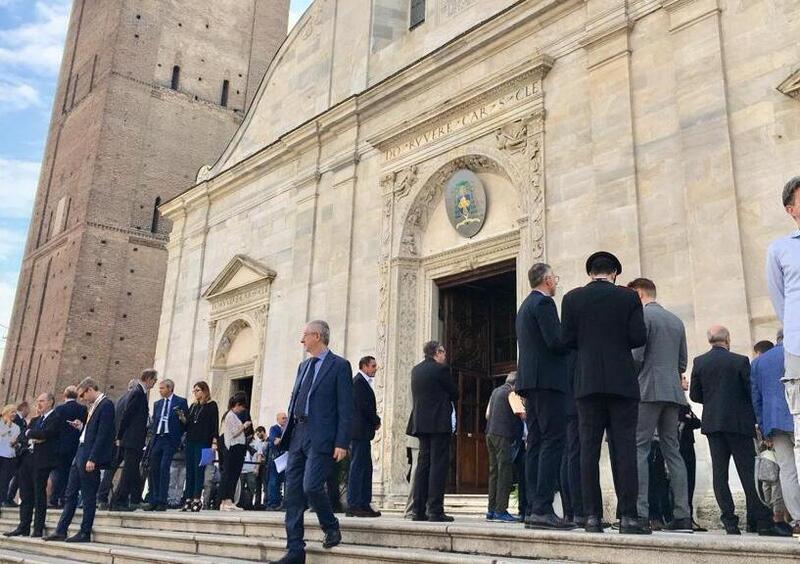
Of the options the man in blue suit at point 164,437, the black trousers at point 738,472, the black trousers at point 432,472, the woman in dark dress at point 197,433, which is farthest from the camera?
the woman in dark dress at point 197,433

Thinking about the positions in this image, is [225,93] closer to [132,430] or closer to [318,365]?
[132,430]

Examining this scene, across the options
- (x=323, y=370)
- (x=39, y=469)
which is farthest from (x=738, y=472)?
(x=39, y=469)

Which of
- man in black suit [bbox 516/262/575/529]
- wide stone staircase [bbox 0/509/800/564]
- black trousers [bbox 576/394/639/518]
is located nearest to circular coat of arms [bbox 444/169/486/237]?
wide stone staircase [bbox 0/509/800/564]

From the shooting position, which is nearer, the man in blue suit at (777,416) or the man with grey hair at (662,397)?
the man in blue suit at (777,416)

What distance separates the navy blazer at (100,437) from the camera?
7426 millimetres

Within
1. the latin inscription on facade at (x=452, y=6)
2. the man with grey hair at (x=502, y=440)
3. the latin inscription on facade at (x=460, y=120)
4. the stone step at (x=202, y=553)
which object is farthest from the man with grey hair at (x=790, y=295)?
the latin inscription on facade at (x=452, y=6)

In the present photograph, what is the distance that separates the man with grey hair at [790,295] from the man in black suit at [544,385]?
5.72ft

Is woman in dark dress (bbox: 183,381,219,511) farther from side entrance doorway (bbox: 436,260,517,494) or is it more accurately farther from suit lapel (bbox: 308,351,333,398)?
suit lapel (bbox: 308,351,333,398)

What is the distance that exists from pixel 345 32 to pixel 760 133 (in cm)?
957

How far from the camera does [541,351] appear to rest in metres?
5.40

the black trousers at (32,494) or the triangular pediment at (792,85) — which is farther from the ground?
the triangular pediment at (792,85)

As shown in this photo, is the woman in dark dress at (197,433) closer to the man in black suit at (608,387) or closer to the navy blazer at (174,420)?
the navy blazer at (174,420)

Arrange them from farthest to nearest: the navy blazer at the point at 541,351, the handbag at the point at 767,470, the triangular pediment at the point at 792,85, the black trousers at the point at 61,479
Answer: the black trousers at the point at 61,479 < the triangular pediment at the point at 792,85 < the navy blazer at the point at 541,351 < the handbag at the point at 767,470

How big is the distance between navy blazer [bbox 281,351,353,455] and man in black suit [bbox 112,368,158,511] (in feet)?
13.2
